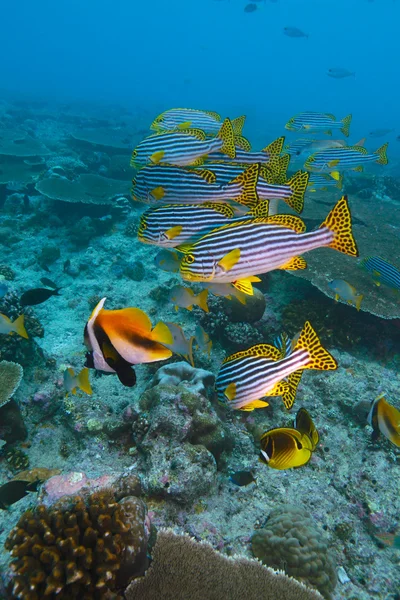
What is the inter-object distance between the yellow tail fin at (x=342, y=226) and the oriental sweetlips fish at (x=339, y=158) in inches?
193

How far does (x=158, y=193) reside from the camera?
4129mm

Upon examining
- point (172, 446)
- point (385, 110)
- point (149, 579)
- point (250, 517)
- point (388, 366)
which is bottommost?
point (385, 110)

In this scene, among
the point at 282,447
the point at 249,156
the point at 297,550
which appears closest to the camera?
the point at 282,447

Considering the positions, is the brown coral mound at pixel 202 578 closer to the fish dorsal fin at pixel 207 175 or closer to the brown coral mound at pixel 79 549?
the brown coral mound at pixel 79 549

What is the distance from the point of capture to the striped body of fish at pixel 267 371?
3.05m

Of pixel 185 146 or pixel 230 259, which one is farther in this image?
pixel 185 146

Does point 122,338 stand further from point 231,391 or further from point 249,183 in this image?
point 249,183

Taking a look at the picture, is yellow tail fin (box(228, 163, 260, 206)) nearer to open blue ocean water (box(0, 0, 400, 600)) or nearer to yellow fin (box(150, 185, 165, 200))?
open blue ocean water (box(0, 0, 400, 600))

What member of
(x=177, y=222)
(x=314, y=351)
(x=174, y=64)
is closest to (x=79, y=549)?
(x=314, y=351)

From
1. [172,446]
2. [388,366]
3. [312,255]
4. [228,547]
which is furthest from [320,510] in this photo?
[312,255]

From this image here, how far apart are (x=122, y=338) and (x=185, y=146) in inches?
147

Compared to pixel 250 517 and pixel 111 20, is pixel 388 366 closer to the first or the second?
pixel 250 517

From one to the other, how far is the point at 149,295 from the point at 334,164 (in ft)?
16.4

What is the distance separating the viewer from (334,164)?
7.25m
